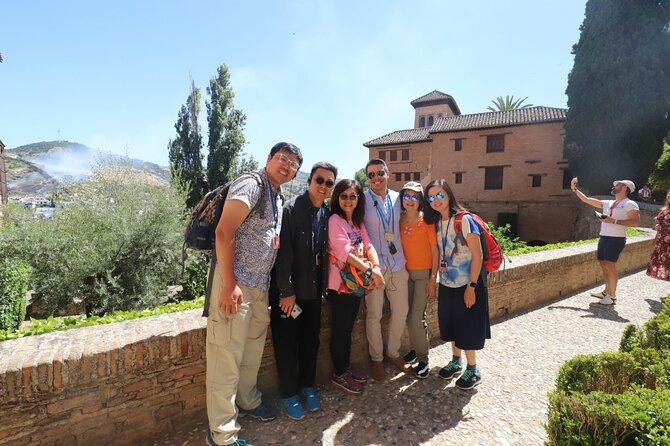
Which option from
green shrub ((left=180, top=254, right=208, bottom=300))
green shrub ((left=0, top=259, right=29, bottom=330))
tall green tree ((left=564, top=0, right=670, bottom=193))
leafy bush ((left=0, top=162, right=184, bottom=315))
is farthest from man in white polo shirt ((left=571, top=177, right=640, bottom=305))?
tall green tree ((left=564, top=0, right=670, bottom=193))

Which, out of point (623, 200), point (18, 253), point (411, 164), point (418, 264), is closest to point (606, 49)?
point (411, 164)

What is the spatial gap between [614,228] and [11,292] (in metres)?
11.2

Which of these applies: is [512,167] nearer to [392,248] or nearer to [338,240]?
[392,248]

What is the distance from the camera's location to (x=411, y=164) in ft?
102

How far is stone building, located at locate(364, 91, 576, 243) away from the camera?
2261 centimetres

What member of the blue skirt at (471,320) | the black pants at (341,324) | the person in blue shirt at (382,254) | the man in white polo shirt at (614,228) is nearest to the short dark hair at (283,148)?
the person in blue shirt at (382,254)

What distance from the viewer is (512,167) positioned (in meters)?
24.3

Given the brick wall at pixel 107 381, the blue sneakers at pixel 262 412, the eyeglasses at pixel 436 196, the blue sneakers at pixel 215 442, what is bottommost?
the blue sneakers at pixel 262 412

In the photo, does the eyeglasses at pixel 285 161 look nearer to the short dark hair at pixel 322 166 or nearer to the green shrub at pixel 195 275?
the short dark hair at pixel 322 166

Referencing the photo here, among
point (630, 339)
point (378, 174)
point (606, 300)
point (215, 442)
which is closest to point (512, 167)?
point (606, 300)

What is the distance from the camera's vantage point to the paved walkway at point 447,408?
2.43 metres

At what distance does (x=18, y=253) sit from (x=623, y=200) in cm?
1280

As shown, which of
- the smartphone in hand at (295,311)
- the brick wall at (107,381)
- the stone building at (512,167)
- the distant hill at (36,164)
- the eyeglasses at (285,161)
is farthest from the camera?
the distant hill at (36,164)

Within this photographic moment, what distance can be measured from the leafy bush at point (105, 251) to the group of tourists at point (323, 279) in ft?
18.6
